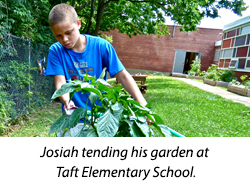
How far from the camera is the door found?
935 inches

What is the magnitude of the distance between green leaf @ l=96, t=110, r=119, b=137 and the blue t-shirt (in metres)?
0.84

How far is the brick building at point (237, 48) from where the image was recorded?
15.1m

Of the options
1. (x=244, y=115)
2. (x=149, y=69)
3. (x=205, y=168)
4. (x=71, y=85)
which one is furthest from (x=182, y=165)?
(x=149, y=69)

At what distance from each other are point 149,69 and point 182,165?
2217cm

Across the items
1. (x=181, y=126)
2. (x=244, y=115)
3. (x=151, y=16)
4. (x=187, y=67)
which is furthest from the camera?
(x=187, y=67)

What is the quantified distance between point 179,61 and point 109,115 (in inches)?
948

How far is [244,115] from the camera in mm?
6195

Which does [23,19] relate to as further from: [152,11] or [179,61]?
[179,61]

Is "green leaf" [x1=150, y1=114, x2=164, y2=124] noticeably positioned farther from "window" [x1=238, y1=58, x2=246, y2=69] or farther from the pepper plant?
"window" [x1=238, y1=58, x2=246, y2=69]

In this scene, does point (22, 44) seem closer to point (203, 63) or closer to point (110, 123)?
point (110, 123)

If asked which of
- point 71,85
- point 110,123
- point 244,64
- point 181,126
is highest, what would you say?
point 244,64

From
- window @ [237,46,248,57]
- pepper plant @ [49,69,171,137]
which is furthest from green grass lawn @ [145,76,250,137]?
window @ [237,46,248,57]

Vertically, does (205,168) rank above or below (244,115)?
above

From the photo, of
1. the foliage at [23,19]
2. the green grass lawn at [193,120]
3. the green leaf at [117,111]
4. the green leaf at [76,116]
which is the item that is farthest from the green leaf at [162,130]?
the foliage at [23,19]
